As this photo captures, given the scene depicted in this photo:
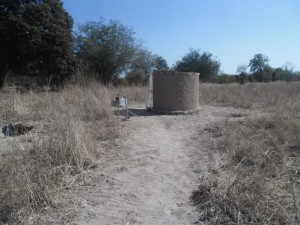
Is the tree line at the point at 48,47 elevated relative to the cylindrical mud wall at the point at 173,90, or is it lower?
elevated

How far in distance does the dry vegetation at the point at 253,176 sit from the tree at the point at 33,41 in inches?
497

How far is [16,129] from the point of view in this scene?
19.4 feet

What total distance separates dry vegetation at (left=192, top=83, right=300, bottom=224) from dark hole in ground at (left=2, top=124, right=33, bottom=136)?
10.5ft

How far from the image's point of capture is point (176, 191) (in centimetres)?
349

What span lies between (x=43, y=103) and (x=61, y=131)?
124 inches

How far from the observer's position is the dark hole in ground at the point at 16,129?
5.57m

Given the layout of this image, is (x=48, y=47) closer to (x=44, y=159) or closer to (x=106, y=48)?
(x=106, y=48)

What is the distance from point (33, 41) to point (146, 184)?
14.9 m

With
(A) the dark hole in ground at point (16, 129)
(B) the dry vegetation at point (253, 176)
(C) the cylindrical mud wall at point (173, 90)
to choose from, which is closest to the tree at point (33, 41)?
(C) the cylindrical mud wall at point (173, 90)

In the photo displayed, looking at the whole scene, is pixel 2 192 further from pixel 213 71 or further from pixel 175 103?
pixel 213 71

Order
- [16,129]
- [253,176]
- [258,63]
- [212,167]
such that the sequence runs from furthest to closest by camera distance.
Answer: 1. [258,63]
2. [16,129]
3. [212,167]
4. [253,176]

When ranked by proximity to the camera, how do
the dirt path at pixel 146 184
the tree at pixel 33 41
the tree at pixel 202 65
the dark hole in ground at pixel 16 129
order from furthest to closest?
1. the tree at pixel 202 65
2. the tree at pixel 33 41
3. the dark hole in ground at pixel 16 129
4. the dirt path at pixel 146 184

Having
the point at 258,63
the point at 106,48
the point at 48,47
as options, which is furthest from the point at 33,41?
the point at 258,63

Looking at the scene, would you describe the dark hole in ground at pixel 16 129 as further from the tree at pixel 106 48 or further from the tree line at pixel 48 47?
the tree at pixel 106 48
